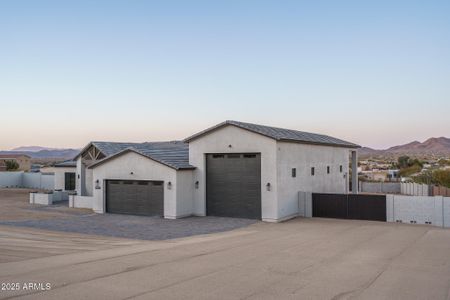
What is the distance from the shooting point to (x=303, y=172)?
29938 millimetres

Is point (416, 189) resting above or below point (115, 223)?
above

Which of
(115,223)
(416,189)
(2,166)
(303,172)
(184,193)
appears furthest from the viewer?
(2,166)

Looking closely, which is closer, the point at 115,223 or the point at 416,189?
the point at 115,223

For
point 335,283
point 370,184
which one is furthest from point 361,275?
point 370,184

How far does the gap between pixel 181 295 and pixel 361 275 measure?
5.23 meters

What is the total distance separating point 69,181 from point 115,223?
2246 centimetres

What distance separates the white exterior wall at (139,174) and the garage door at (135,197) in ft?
1.28

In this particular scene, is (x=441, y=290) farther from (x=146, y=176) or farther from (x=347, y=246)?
(x=146, y=176)

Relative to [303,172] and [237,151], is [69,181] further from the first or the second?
[303,172]

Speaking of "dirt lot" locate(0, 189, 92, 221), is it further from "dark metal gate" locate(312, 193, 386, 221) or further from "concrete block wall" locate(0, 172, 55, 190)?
"concrete block wall" locate(0, 172, 55, 190)

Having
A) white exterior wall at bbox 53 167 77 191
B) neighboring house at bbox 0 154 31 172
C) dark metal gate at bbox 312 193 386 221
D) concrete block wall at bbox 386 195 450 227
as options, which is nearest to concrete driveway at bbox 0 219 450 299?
concrete block wall at bbox 386 195 450 227

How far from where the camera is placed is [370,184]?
Result: 50.9 m

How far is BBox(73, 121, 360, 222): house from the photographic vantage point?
26.8m

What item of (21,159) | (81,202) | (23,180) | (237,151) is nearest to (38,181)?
(23,180)
